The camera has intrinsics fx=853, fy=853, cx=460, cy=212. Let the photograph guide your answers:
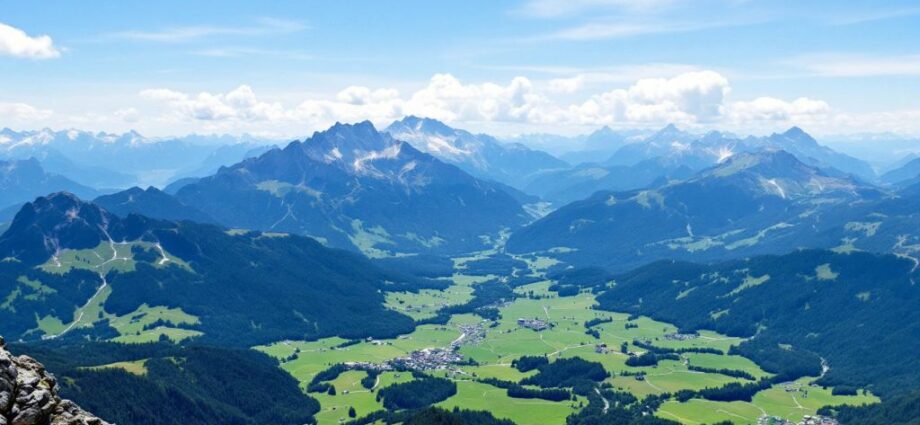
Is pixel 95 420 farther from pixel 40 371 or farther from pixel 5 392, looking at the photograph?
pixel 5 392

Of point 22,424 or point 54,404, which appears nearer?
point 22,424

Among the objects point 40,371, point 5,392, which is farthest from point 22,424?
point 40,371

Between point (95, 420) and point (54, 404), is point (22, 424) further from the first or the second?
→ point (95, 420)

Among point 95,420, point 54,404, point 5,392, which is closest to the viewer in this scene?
point 5,392

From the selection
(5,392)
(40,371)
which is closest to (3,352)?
(5,392)

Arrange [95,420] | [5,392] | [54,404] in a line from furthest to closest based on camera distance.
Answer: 1. [95,420]
2. [54,404]
3. [5,392]

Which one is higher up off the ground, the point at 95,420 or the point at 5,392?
the point at 5,392
